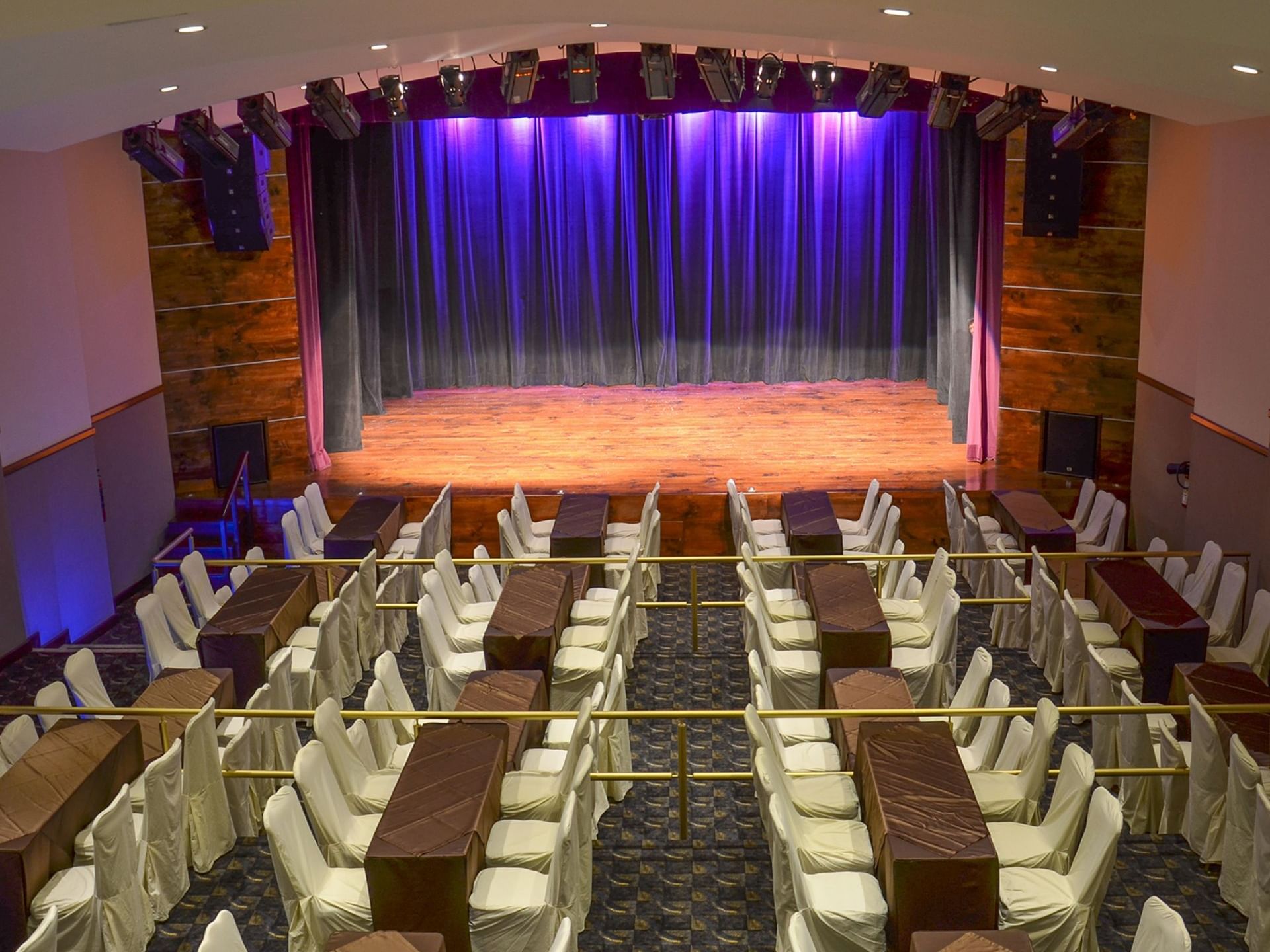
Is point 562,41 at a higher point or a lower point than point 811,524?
higher

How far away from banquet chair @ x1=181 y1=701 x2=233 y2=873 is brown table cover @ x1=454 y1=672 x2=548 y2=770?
121cm

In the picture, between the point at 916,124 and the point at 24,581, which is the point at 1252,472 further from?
the point at 24,581

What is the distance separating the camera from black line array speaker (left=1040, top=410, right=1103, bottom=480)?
12.1 meters

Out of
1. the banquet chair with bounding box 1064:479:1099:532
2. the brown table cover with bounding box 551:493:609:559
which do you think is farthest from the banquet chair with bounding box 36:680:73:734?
the banquet chair with bounding box 1064:479:1099:532

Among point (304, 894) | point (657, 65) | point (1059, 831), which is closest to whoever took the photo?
point (304, 894)

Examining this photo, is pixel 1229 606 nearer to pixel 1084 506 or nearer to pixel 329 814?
pixel 1084 506

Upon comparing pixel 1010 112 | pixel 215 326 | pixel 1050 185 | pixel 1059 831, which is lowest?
pixel 1059 831

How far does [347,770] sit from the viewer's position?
20.9ft

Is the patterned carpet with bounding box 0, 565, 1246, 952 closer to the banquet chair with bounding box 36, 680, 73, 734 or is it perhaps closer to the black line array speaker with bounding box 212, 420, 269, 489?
the banquet chair with bounding box 36, 680, 73, 734

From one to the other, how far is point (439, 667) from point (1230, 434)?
5.75 m

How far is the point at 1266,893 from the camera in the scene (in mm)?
5578

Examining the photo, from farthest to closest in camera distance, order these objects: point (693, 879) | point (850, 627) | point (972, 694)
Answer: point (850, 627) < point (972, 694) < point (693, 879)

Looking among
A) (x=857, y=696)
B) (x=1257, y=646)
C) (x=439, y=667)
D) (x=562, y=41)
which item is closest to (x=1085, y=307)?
(x=1257, y=646)

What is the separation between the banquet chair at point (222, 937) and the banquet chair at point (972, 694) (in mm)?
3642
